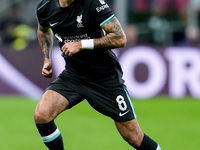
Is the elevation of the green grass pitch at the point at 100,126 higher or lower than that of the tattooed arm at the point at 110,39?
lower

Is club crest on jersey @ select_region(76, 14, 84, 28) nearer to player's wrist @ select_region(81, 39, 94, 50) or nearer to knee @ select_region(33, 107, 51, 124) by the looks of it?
player's wrist @ select_region(81, 39, 94, 50)

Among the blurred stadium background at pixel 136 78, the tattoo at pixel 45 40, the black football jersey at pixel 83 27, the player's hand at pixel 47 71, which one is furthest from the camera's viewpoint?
the blurred stadium background at pixel 136 78

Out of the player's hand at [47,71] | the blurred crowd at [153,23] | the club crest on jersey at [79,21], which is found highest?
the club crest on jersey at [79,21]

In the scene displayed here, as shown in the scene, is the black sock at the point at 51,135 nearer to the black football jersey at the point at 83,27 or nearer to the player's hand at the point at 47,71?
the player's hand at the point at 47,71

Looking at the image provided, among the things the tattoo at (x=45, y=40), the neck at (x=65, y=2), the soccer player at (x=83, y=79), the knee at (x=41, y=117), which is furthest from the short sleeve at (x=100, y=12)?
the knee at (x=41, y=117)

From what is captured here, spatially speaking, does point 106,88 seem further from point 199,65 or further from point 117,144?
point 199,65

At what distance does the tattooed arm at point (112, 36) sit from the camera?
6004mm

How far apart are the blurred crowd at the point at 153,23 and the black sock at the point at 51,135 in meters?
8.51

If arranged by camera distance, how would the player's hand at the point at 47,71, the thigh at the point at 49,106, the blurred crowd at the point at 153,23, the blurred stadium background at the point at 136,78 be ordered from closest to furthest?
the thigh at the point at 49,106
the player's hand at the point at 47,71
the blurred stadium background at the point at 136,78
the blurred crowd at the point at 153,23

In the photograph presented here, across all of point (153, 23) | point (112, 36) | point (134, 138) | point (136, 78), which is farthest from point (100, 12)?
point (153, 23)

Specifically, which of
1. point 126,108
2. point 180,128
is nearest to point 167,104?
point 180,128

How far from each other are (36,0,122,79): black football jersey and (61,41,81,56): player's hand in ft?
0.98

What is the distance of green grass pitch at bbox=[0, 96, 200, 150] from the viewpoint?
8.38 metres

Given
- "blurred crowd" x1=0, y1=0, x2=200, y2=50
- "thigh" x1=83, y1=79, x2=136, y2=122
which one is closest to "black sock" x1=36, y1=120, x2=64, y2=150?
"thigh" x1=83, y1=79, x2=136, y2=122
